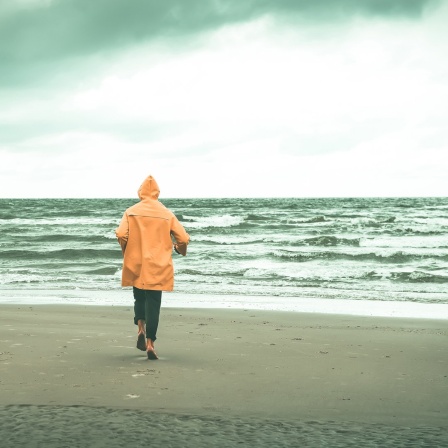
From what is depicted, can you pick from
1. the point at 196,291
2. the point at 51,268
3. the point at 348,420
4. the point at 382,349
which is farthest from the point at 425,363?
the point at 51,268

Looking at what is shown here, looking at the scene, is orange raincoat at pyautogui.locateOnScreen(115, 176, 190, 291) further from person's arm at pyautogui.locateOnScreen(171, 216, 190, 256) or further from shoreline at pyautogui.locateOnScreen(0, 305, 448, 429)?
shoreline at pyautogui.locateOnScreen(0, 305, 448, 429)

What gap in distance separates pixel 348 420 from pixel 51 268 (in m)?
14.6

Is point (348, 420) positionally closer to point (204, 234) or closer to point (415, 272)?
point (415, 272)

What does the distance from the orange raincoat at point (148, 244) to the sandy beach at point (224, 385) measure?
0.67 m

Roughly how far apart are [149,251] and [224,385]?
51.8 inches

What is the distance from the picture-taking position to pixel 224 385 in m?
4.49

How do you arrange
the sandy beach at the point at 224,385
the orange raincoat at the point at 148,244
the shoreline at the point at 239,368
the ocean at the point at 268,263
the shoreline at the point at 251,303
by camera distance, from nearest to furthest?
the sandy beach at the point at 224,385
the shoreline at the point at 239,368
the orange raincoat at the point at 148,244
the shoreline at the point at 251,303
the ocean at the point at 268,263

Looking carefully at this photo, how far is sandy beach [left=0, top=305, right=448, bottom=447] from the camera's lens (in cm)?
338

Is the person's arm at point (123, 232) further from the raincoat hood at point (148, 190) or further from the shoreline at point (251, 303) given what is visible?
the shoreline at point (251, 303)

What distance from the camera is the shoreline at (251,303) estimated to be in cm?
928

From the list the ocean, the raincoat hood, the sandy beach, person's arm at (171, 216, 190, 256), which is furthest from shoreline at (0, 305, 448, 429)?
the ocean

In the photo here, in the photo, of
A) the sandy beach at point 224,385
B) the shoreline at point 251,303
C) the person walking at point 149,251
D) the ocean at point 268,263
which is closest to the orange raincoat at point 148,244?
the person walking at point 149,251

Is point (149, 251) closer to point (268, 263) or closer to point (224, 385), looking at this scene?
point (224, 385)

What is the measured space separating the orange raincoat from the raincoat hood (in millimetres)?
85
